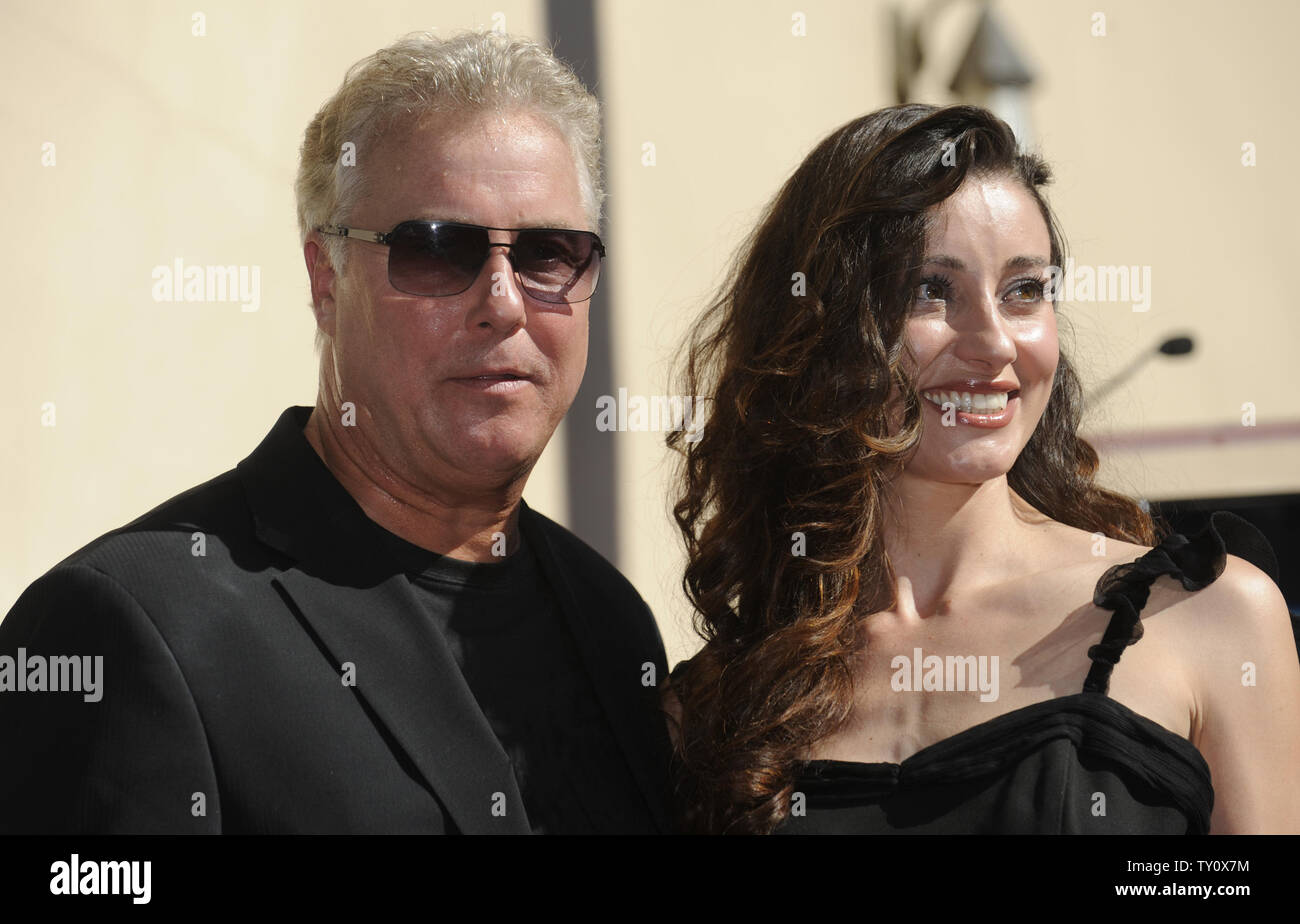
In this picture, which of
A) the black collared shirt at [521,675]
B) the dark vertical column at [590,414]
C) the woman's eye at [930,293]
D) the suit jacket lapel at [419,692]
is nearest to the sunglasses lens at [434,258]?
the black collared shirt at [521,675]

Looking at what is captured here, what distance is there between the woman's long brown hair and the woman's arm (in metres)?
0.48

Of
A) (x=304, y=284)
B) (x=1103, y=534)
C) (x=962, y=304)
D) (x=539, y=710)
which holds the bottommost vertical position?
(x=539, y=710)

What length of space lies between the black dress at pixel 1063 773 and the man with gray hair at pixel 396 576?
40 centimetres

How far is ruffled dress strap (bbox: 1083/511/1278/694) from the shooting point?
207cm

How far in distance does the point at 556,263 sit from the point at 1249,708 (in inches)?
55.3

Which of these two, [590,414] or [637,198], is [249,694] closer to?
[590,414]

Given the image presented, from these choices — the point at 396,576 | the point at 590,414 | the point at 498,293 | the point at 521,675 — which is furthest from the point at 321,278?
the point at 590,414

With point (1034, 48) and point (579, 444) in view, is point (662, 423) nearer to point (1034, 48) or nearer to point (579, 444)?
point (579, 444)

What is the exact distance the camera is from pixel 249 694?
1.98 meters

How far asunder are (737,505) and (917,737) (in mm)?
631

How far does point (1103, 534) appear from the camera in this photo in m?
2.51

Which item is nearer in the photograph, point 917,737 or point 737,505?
point 917,737

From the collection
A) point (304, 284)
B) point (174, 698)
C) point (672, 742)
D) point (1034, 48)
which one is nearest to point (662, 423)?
point (304, 284)
